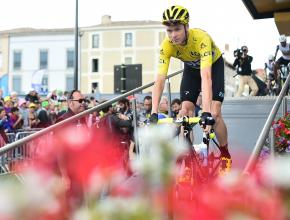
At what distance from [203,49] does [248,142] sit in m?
3.56

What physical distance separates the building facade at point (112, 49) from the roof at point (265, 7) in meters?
74.9

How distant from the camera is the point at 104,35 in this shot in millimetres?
94125

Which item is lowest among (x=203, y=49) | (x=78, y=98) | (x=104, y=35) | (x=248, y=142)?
(x=248, y=142)

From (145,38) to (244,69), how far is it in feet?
260

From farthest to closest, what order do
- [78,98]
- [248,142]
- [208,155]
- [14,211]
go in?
[248,142]
[78,98]
[208,155]
[14,211]

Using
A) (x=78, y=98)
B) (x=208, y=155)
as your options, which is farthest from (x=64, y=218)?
(x=78, y=98)

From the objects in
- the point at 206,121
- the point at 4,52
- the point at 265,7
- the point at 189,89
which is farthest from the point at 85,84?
the point at 206,121

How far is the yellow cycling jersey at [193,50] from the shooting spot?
5211 mm

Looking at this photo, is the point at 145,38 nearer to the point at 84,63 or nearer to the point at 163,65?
the point at 84,63

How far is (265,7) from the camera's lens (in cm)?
1382

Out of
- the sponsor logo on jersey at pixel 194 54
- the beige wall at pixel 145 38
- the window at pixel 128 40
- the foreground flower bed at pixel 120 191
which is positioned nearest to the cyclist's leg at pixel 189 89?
the sponsor logo on jersey at pixel 194 54

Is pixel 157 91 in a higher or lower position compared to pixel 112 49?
lower

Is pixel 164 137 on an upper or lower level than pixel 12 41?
lower

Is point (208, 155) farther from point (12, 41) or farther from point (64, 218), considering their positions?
point (12, 41)
